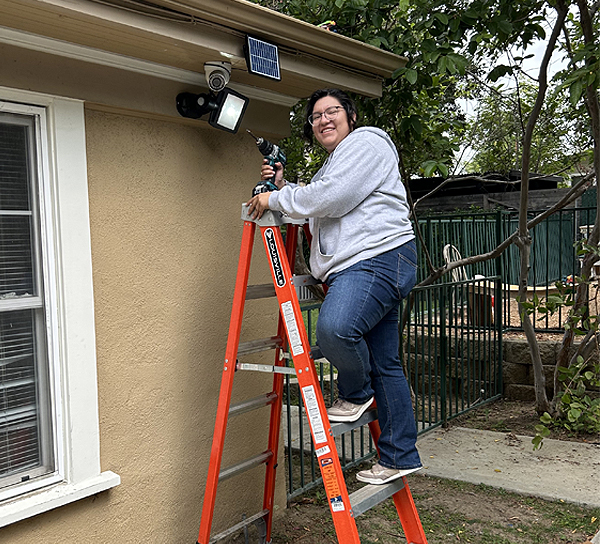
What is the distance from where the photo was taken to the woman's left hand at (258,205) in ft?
9.27

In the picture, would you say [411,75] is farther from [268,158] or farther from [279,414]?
[279,414]

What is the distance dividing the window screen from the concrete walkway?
10.2 ft

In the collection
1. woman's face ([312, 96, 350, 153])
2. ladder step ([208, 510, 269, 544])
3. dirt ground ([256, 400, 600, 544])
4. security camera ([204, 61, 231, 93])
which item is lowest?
dirt ground ([256, 400, 600, 544])

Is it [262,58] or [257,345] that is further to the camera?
[257,345]

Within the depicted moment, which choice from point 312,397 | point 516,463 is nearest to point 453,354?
point 516,463

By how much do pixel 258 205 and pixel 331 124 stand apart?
51 centimetres

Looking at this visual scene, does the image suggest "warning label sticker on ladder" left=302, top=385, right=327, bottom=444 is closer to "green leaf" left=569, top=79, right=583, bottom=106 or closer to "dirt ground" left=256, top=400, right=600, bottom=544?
"dirt ground" left=256, top=400, right=600, bottom=544

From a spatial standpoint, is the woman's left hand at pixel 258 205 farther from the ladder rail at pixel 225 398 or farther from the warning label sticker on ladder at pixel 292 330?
the warning label sticker on ladder at pixel 292 330

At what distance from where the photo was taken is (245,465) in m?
3.28

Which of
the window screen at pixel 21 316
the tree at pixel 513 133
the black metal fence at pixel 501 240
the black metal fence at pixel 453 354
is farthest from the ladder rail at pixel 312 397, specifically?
the tree at pixel 513 133

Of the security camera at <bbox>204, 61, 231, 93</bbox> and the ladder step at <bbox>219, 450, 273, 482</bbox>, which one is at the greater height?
the security camera at <bbox>204, 61, 231, 93</bbox>

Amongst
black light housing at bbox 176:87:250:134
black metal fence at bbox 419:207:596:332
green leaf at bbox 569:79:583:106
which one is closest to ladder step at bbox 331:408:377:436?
black light housing at bbox 176:87:250:134

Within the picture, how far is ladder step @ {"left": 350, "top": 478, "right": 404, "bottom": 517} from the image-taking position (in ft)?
8.83

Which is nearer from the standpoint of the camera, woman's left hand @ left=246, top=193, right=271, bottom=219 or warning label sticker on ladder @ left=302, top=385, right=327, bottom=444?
warning label sticker on ladder @ left=302, top=385, right=327, bottom=444
